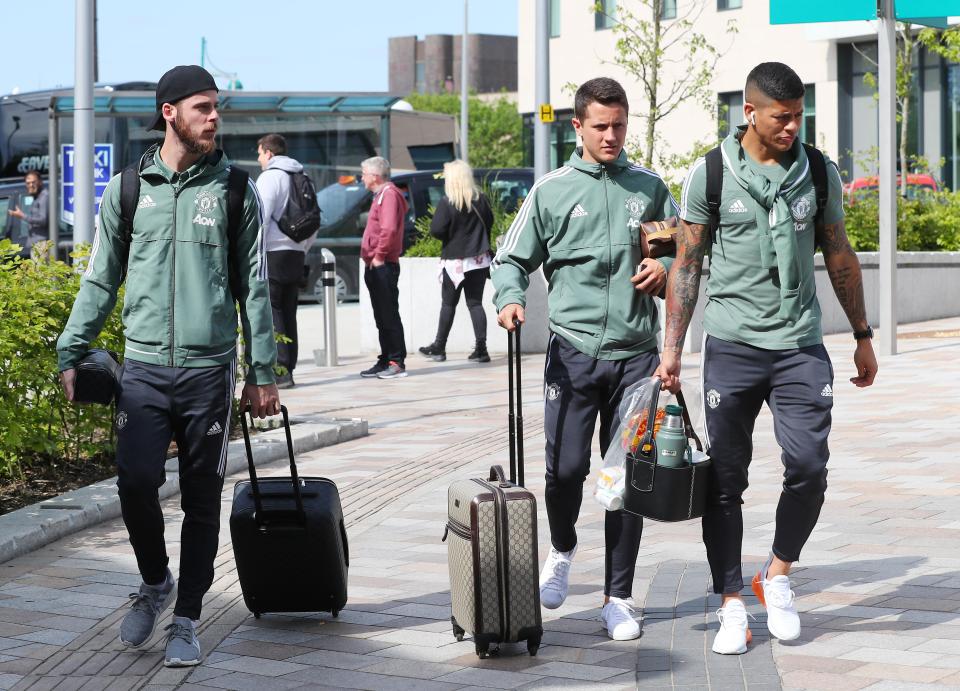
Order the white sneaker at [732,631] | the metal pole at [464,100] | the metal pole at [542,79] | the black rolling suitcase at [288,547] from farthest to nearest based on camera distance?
the metal pole at [464,100], the metal pole at [542,79], the black rolling suitcase at [288,547], the white sneaker at [732,631]

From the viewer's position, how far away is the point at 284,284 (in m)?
12.0

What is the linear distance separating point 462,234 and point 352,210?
37.3ft

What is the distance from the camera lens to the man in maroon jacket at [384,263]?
13492 mm

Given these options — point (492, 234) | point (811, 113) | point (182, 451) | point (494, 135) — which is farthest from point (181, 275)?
point (494, 135)

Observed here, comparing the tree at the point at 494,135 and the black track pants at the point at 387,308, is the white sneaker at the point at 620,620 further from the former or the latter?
the tree at the point at 494,135

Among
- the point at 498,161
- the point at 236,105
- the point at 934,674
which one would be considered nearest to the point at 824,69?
the point at 236,105

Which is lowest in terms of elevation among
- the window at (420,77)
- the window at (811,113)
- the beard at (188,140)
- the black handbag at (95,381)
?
the black handbag at (95,381)

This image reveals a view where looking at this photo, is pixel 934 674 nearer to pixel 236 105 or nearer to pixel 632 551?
pixel 632 551

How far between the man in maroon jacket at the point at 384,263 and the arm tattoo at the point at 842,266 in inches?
336

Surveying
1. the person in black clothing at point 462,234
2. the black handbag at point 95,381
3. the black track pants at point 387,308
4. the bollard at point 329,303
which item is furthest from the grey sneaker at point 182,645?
the bollard at point 329,303

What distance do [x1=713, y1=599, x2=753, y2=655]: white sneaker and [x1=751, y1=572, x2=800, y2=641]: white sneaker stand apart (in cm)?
9

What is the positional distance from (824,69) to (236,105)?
1695 centimetres

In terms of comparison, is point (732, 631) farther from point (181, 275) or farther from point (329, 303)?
point (329, 303)

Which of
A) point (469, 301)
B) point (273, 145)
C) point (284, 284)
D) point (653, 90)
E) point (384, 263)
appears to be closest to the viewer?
point (284, 284)
